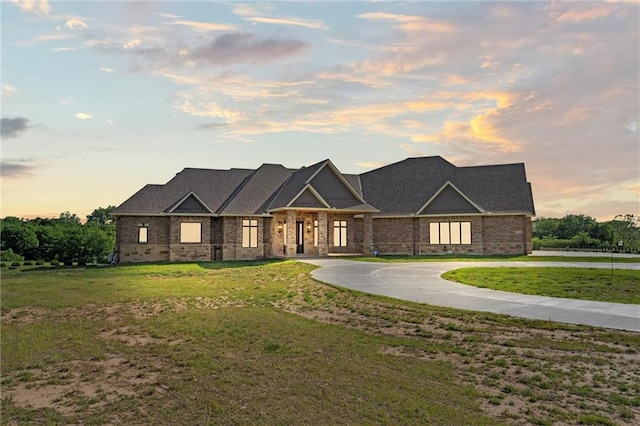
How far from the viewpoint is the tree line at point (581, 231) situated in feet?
164

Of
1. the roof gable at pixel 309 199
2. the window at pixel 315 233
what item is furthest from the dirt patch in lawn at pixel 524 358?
the window at pixel 315 233

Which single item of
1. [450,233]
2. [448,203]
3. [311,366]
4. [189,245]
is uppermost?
[448,203]

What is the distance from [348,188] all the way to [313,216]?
3485mm

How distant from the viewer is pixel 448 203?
36438 mm

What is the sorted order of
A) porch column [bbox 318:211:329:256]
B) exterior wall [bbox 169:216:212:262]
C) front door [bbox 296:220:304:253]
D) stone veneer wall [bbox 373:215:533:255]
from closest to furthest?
porch column [bbox 318:211:329:256], exterior wall [bbox 169:216:212:262], front door [bbox 296:220:304:253], stone veneer wall [bbox 373:215:533:255]

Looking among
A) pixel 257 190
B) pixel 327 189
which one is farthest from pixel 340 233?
pixel 257 190

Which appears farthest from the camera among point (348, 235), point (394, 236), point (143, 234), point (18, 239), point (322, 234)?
point (18, 239)

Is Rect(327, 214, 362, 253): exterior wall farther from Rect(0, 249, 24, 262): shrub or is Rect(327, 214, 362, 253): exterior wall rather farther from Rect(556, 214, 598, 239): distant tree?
Rect(556, 214, 598, 239): distant tree

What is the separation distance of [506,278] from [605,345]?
1013 cm

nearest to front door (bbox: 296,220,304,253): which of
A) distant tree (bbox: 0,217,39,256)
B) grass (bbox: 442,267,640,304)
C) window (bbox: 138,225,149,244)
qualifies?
window (bbox: 138,225,149,244)

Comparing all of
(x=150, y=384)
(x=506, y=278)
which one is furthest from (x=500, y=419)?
(x=506, y=278)

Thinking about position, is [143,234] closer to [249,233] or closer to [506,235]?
[249,233]

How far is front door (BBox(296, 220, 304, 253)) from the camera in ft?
112

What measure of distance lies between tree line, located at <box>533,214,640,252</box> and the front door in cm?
2882
